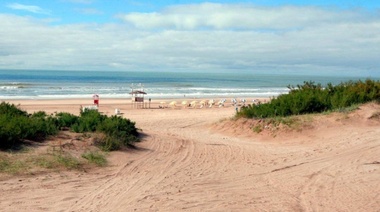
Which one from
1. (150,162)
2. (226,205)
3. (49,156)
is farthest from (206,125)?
(226,205)

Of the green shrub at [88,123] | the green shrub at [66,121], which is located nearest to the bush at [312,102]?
the green shrub at [88,123]

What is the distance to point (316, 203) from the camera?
760 centimetres

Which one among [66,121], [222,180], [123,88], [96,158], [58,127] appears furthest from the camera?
[123,88]

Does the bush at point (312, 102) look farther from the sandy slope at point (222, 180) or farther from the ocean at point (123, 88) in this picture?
the ocean at point (123, 88)

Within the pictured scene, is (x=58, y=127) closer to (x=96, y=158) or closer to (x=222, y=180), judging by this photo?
(x=96, y=158)

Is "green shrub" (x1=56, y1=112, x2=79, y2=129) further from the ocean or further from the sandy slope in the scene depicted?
the ocean

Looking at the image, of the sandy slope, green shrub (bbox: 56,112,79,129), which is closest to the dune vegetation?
green shrub (bbox: 56,112,79,129)

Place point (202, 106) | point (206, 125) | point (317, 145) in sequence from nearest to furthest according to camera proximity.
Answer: point (317, 145) < point (206, 125) < point (202, 106)

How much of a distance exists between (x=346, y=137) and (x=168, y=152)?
209 inches

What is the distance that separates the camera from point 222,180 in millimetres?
8805

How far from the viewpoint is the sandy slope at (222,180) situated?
719cm

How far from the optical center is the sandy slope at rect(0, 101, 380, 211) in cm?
719

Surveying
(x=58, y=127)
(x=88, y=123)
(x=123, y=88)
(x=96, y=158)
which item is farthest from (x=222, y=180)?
(x=123, y=88)

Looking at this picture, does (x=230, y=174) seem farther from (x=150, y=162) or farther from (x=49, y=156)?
(x=49, y=156)
